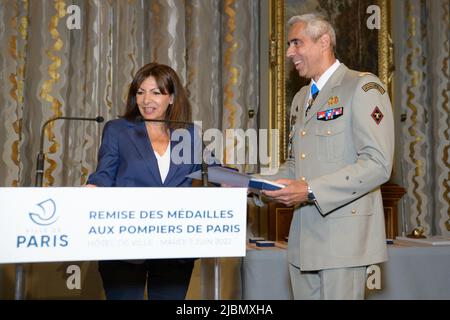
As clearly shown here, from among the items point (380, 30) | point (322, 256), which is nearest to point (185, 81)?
point (380, 30)

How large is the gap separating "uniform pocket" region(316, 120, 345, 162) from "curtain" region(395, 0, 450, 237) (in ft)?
6.65

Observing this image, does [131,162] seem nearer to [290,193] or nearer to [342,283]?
[290,193]

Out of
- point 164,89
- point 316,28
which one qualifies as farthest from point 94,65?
point 316,28

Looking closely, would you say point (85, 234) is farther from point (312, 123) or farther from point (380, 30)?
point (380, 30)

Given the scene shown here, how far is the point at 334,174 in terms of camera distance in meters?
1.76

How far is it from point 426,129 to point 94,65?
7.68 feet

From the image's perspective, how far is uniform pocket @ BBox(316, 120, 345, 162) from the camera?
185 cm

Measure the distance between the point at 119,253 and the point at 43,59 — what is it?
2.13m

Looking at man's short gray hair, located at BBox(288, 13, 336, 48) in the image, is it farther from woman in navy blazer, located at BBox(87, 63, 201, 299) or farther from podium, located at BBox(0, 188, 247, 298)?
podium, located at BBox(0, 188, 247, 298)

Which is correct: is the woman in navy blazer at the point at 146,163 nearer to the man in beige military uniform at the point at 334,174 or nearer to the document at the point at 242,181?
the document at the point at 242,181

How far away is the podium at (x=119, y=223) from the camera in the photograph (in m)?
1.42

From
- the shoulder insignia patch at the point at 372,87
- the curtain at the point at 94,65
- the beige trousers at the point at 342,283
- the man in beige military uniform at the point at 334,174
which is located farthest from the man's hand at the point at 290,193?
the curtain at the point at 94,65

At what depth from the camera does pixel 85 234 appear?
4.75ft

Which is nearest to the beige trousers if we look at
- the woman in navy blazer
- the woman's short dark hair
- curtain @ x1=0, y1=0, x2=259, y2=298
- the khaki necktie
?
the woman in navy blazer
